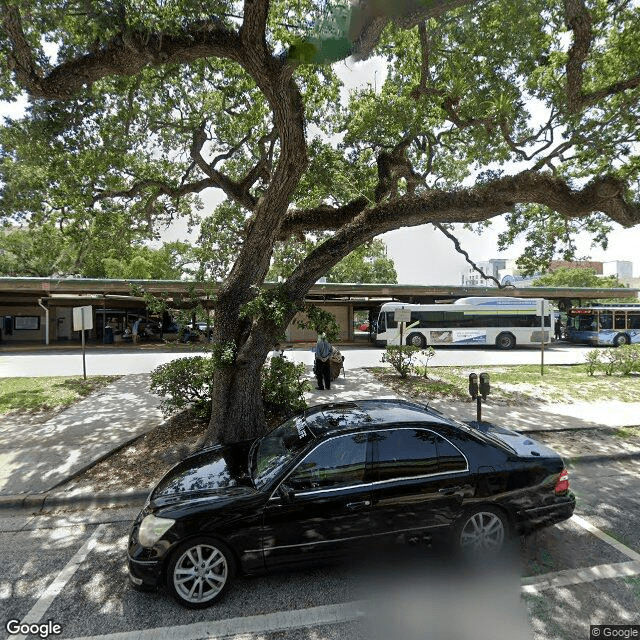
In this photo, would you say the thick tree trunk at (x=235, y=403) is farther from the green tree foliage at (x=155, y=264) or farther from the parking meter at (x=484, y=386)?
the green tree foliage at (x=155, y=264)

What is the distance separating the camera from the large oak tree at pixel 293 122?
4.74 metres

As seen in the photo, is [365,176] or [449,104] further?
[365,176]

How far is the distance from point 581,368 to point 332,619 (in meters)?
14.5

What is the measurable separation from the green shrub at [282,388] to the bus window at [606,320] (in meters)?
23.0

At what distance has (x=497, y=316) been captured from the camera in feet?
69.4

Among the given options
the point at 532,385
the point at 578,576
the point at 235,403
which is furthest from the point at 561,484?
the point at 532,385

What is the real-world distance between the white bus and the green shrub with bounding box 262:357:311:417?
14796 millimetres

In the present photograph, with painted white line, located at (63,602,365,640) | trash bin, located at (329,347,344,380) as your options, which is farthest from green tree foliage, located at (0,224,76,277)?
painted white line, located at (63,602,365,640)

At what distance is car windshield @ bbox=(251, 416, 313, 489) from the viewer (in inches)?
122

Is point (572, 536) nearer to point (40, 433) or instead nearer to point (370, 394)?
point (370, 394)

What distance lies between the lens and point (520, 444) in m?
3.78

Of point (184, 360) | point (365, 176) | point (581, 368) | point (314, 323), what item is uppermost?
point (365, 176)

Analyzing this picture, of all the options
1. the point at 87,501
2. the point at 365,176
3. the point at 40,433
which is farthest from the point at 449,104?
the point at 40,433

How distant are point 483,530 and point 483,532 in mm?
17
